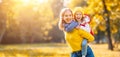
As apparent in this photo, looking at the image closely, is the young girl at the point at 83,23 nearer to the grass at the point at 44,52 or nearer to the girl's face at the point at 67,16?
the girl's face at the point at 67,16

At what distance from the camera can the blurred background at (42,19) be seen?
1548 inches

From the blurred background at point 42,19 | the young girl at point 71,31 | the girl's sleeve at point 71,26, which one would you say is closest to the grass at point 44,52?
the blurred background at point 42,19

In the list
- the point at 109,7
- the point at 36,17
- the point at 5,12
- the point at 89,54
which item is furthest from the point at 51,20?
the point at 89,54

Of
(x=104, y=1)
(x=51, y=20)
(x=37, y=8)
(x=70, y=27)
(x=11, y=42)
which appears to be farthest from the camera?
(x=51, y=20)

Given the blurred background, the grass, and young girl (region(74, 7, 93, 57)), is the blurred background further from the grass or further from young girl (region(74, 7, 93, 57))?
young girl (region(74, 7, 93, 57))

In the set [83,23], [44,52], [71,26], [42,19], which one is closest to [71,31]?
[71,26]

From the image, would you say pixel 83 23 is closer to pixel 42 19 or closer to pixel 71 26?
pixel 71 26

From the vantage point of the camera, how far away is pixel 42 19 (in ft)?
296

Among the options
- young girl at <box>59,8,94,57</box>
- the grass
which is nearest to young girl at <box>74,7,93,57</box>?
young girl at <box>59,8,94,57</box>

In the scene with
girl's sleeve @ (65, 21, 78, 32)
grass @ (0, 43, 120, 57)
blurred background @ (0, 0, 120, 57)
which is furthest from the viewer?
blurred background @ (0, 0, 120, 57)

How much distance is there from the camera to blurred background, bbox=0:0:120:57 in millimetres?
39312

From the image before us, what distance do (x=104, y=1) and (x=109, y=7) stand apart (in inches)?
31.9

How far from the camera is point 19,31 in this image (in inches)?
3282

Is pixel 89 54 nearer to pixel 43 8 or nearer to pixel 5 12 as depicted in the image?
pixel 5 12
